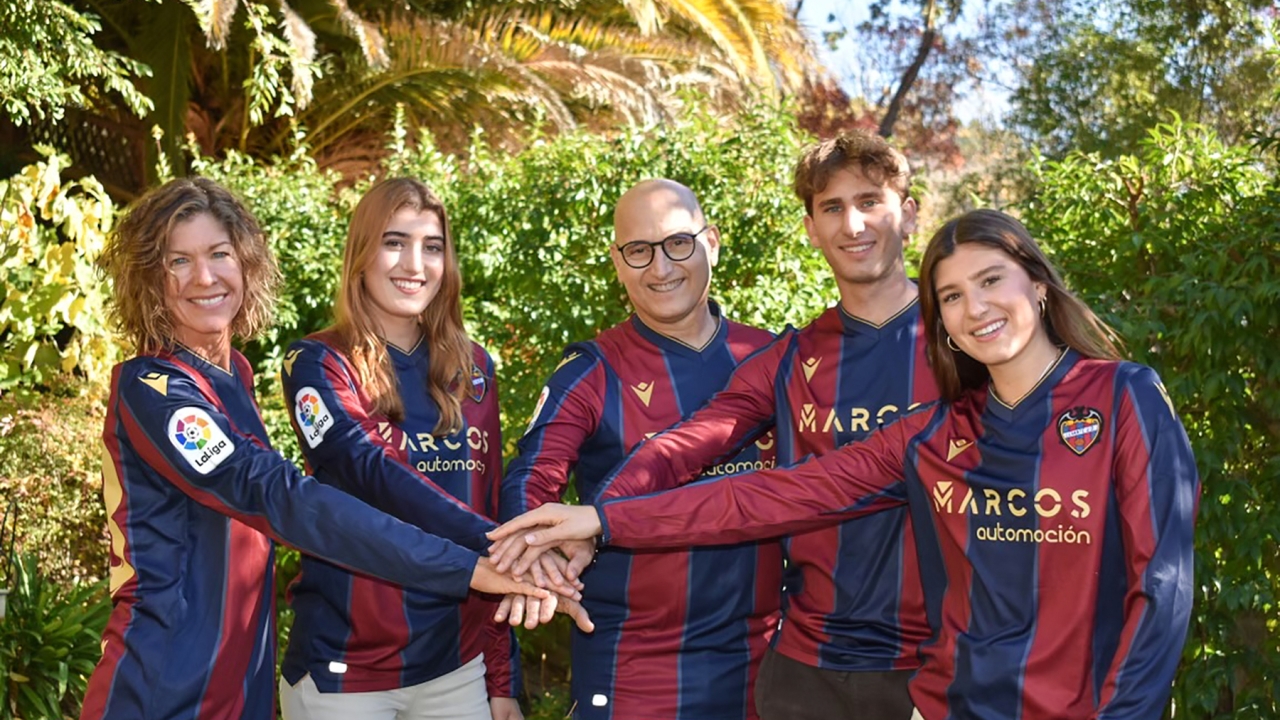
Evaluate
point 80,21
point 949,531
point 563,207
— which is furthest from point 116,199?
point 949,531

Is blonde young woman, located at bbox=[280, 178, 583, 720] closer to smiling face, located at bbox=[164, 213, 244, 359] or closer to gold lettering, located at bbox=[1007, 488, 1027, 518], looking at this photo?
smiling face, located at bbox=[164, 213, 244, 359]

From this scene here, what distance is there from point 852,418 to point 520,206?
4.21 metres

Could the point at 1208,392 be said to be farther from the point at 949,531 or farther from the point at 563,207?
the point at 563,207

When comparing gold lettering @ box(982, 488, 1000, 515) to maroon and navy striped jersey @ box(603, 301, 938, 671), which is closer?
gold lettering @ box(982, 488, 1000, 515)

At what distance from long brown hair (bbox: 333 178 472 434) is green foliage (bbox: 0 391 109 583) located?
5.15 metres

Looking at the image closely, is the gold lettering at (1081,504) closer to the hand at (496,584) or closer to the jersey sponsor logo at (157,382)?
the hand at (496,584)

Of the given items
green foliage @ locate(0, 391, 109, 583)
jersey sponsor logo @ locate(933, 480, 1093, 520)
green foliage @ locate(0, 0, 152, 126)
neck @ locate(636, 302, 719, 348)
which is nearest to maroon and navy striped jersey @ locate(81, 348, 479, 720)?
neck @ locate(636, 302, 719, 348)

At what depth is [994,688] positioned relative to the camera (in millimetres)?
2846

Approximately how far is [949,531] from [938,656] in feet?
0.93

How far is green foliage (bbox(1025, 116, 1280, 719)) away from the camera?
4.77 m

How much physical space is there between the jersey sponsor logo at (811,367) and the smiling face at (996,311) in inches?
22.9

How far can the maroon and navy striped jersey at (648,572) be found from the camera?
3.58 m

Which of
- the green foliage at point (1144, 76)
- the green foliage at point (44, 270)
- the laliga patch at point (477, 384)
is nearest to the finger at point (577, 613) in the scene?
the laliga patch at point (477, 384)

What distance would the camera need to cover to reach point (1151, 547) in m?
2.69
